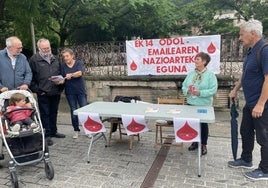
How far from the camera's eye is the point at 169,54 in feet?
21.6

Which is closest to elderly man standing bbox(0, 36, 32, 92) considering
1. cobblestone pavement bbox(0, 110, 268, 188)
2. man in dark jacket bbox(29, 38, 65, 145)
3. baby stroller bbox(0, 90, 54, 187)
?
man in dark jacket bbox(29, 38, 65, 145)

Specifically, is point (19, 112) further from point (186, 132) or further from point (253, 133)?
point (253, 133)

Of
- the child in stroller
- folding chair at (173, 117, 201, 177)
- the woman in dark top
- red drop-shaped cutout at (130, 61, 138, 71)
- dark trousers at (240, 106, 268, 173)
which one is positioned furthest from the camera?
red drop-shaped cutout at (130, 61, 138, 71)

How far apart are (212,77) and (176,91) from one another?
2.91 m

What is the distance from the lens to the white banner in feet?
20.8

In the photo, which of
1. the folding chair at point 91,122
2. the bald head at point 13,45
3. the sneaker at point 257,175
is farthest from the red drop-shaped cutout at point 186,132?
the bald head at point 13,45

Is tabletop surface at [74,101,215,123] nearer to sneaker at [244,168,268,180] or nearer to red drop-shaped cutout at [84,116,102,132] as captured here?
red drop-shaped cutout at [84,116,102,132]

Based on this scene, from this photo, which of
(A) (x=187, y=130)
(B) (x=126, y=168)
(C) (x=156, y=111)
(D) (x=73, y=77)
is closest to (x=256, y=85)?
(A) (x=187, y=130)

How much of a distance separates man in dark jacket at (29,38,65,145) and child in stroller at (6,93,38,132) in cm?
86

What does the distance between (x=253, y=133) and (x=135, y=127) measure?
1.61 metres

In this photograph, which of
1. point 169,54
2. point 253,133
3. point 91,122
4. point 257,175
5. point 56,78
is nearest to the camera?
point 257,175

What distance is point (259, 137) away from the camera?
3.47 meters

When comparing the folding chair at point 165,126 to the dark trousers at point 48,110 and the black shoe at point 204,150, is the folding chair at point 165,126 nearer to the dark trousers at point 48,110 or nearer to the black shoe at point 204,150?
the black shoe at point 204,150

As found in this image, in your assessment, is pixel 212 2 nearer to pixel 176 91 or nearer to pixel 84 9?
pixel 84 9
